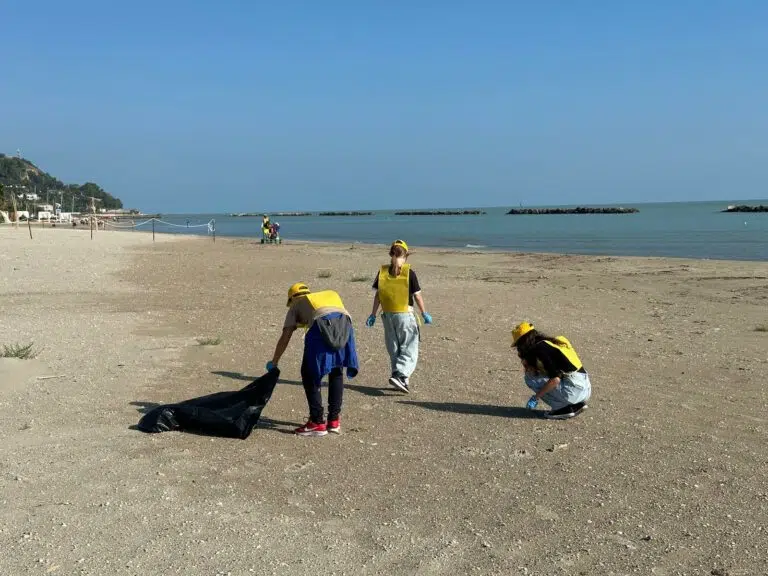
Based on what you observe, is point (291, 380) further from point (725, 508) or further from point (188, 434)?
point (725, 508)

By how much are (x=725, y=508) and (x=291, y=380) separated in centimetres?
481

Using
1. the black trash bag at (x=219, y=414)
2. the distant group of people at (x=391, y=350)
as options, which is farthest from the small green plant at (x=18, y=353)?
the distant group of people at (x=391, y=350)

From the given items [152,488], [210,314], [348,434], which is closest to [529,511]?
[348,434]

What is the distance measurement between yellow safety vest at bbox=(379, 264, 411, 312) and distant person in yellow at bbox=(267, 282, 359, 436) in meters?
1.45

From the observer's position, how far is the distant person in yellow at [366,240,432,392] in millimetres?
7492

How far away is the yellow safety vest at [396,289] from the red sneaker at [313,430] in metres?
1.87

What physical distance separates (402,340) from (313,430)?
1.89 metres

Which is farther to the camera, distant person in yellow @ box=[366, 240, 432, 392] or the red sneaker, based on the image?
distant person in yellow @ box=[366, 240, 432, 392]

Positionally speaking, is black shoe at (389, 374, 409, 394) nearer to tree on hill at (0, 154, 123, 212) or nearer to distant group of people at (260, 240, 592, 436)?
distant group of people at (260, 240, 592, 436)

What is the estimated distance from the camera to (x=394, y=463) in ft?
17.7

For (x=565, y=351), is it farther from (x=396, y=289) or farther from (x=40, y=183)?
(x=40, y=183)

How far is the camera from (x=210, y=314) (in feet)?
41.7

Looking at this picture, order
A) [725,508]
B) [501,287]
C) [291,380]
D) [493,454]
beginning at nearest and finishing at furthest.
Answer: [725,508]
[493,454]
[291,380]
[501,287]

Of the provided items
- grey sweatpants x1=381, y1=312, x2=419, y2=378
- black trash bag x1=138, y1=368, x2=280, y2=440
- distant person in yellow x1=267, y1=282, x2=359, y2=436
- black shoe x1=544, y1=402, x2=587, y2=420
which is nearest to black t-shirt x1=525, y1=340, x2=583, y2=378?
black shoe x1=544, y1=402, x2=587, y2=420
